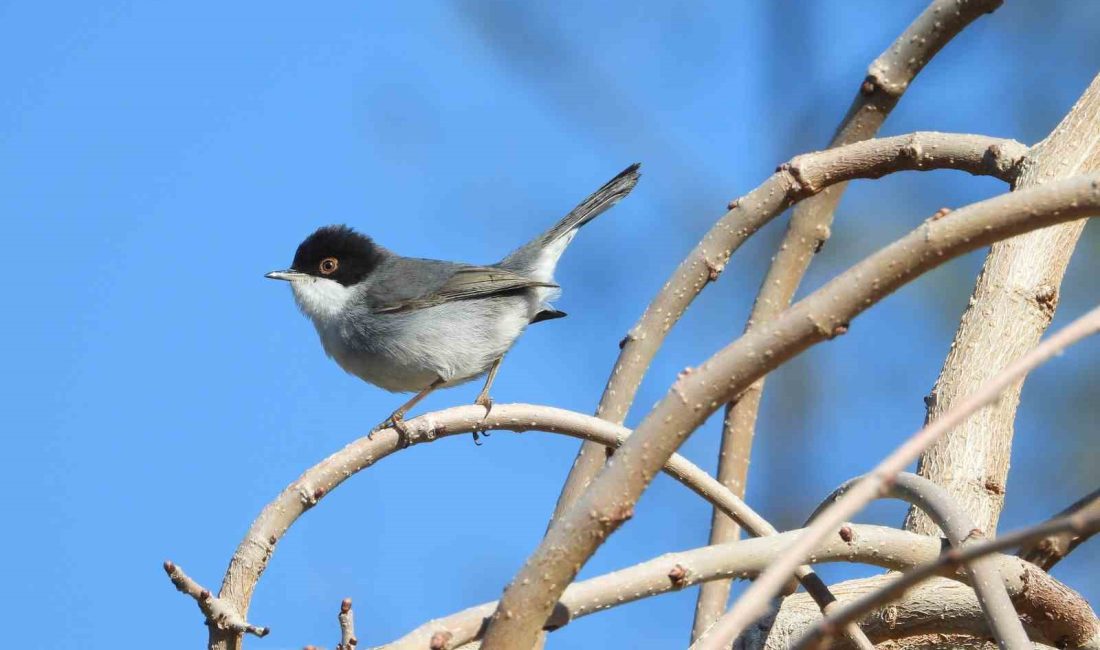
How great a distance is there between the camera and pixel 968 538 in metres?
2.78

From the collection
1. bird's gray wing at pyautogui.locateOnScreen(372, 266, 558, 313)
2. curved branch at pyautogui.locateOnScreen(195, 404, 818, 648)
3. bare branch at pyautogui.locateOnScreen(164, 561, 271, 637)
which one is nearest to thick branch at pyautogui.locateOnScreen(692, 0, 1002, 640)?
curved branch at pyautogui.locateOnScreen(195, 404, 818, 648)

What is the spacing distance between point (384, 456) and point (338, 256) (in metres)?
3.00

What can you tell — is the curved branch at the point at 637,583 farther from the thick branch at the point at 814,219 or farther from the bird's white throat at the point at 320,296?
the bird's white throat at the point at 320,296

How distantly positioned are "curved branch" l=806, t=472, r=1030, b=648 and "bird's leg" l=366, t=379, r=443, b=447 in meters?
1.33

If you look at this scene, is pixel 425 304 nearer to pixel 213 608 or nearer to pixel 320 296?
pixel 320 296

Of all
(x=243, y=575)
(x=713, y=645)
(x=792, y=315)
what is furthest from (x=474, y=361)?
(x=713, y=645)

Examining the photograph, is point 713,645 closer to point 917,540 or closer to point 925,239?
point 925,239

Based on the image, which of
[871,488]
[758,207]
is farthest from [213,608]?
[758,207]

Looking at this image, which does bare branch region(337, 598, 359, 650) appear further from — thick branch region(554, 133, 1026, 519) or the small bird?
the small bird

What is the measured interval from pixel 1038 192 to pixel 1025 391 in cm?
759

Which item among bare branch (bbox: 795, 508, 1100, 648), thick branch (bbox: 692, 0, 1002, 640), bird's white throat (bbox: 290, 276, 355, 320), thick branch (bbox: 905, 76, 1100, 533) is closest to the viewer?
bare branch (bbox: 795, 508, 1100, 648)

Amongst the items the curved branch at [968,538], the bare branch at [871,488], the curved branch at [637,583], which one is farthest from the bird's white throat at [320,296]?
the bare branch at [871,488]

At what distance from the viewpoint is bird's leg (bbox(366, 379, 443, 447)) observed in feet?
12.2

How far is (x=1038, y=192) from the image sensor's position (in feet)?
6.66
